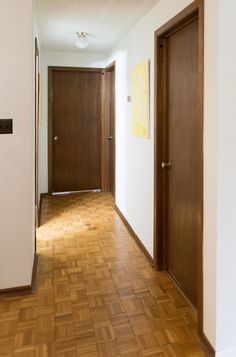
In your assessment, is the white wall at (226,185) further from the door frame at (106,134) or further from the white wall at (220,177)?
the door frame at (106,134)

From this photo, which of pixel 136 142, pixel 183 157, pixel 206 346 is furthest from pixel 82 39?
pixel 206 346

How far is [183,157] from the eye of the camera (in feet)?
7.84

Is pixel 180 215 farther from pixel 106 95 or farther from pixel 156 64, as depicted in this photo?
pixel 106 95

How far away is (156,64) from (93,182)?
3.34 metres

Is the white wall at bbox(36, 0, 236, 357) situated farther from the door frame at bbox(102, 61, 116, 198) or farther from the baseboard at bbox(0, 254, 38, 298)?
the door frame at bbox(102, 61, 116, 198)

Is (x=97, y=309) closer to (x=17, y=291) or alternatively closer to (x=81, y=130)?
(x=17, y=291)

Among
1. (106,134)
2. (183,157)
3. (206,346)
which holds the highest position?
(106,134)

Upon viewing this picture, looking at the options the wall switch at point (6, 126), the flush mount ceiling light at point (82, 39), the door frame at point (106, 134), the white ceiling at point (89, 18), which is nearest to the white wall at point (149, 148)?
the white ceiling at point (89, 18)

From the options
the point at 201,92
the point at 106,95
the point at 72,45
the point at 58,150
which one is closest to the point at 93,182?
the point at 58,150

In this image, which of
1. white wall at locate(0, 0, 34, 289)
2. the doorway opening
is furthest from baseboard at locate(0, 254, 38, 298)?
the doorway opening

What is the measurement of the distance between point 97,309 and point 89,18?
269cm

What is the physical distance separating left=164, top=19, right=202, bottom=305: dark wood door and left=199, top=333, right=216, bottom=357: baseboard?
1.31 ft

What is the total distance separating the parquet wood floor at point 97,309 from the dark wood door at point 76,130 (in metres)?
2.23

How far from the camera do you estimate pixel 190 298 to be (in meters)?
2.36
